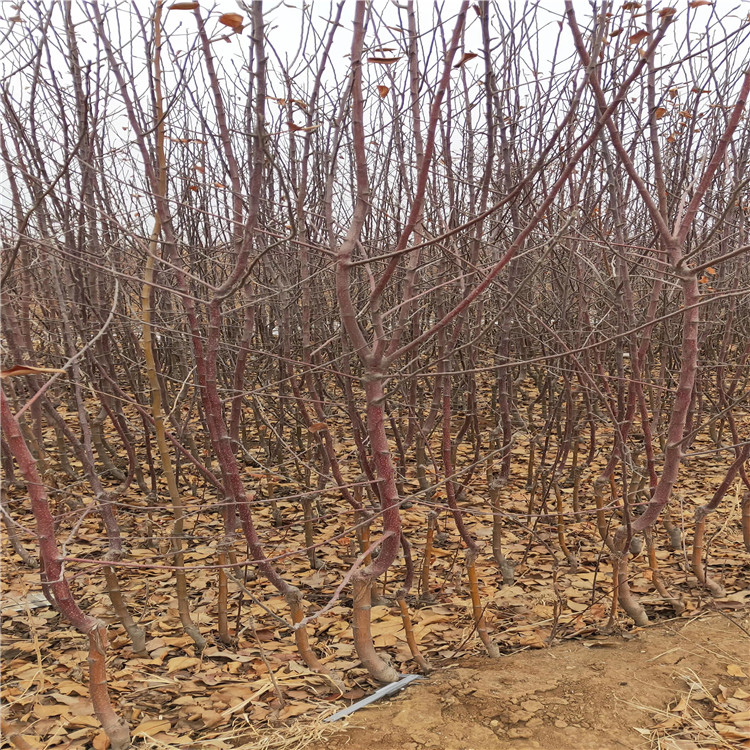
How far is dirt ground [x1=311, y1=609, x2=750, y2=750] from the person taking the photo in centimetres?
185

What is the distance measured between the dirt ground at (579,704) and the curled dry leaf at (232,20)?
1.81 m

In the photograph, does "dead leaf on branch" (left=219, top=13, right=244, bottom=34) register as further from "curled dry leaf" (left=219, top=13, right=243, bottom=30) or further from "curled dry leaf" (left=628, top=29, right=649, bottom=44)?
"curled dry leaf" (left=628, top=29, right=649, bottom=44)

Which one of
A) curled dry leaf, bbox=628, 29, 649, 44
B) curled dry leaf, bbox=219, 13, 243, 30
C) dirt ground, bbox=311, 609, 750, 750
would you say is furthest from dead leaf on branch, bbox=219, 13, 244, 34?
dirt ground, bbox=311, 609, 750, 750

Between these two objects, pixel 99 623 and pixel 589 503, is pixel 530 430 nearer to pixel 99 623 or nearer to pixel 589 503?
pixel 589 503

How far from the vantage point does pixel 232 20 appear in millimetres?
1496

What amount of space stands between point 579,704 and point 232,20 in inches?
79.7

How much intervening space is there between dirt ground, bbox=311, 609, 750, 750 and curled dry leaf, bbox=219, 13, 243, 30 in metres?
1.81

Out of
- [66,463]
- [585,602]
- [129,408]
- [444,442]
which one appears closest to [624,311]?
[444,442]

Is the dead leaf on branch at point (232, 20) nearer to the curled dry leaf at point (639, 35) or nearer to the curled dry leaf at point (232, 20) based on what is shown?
the curled dry leaf at point (232, 20)

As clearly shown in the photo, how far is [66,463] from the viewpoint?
3.96 m

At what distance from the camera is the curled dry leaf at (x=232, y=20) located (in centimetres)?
148

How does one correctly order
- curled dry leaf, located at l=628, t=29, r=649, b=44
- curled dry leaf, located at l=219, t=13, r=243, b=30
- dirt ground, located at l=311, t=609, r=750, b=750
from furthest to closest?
dirt ground, located at l=311, t=609, r=750, b=750
curled dry leaf, located at l=628, t=29, r=649, b=44
curled dry leaf, located at l=219, t=13, r=243, b=30

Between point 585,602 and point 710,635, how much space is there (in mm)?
523

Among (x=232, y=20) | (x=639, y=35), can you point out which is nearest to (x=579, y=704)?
(x=639, y=35)
